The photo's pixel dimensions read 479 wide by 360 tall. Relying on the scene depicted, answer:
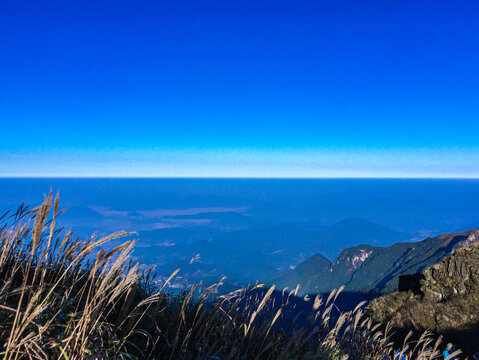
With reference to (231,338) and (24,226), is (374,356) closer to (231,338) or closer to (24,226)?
(231,338)

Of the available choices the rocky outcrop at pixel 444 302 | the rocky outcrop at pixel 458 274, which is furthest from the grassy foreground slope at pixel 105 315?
the rocky outcrop at pixel 458 274

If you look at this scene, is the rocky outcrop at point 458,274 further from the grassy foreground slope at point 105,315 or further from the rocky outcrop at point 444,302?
the grassy foreground slope at point 105,315

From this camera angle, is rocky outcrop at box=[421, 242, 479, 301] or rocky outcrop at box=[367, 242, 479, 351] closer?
rocky outcrop at box=[367, 242, 479, 351]

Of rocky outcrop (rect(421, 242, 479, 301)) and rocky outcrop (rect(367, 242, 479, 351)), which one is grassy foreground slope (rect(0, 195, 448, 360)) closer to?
rocky outcrop (rect(367, 242, 479, 351))

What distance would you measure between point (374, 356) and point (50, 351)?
167 inches

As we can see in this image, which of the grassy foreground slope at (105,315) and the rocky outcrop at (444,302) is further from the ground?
the grassy foreground slope at (105,315)

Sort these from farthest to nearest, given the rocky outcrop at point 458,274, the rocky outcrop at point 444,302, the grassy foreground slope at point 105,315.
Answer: the rocky outcrop at point 458,274, the rocky outcrop at point 444,302, the grassy foreground slope at point 105,315

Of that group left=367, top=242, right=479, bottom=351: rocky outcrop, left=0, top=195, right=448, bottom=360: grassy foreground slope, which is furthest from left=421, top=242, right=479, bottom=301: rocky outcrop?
left=0, top=195, right=448, bottom=360: grassy foreground slope

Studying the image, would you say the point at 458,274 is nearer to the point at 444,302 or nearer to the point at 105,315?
the point at 444,302

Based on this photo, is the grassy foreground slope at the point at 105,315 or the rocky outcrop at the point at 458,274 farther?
the rocky outcrop at the point at 458,274

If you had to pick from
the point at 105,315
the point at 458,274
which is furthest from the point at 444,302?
the point at 105,315

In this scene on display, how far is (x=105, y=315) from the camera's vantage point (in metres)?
2.87

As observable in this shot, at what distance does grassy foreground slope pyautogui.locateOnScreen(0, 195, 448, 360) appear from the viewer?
6.74ft

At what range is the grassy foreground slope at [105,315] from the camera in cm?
205
